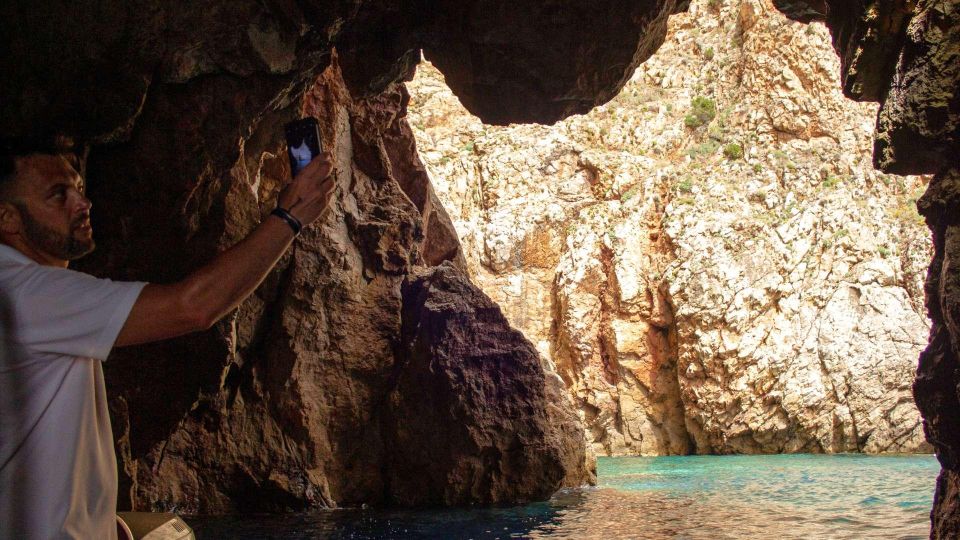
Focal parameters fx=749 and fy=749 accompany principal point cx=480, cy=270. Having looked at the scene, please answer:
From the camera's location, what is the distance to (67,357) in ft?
5.87

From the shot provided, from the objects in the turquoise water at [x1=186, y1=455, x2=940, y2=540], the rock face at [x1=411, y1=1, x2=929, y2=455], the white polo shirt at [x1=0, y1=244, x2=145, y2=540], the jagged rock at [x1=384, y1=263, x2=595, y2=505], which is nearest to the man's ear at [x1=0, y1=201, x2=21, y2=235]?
the white polo shirt at [x1=0, y1=244, x2=145, y2=540]

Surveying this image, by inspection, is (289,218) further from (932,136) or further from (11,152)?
(932,136)

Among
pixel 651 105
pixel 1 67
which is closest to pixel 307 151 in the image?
pixel 1 67

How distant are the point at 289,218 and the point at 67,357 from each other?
2.24ft

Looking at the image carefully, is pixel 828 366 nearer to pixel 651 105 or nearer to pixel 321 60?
pixel 651 105

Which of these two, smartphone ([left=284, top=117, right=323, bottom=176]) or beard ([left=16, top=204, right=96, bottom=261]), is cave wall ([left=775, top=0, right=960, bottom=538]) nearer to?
smartphone ([left=284, top=117, right=323, bottom=176])

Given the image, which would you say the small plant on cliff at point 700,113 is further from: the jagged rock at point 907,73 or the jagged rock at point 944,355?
the jagged rock at point 944,355

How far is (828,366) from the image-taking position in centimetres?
2733

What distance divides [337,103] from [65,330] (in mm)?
10951

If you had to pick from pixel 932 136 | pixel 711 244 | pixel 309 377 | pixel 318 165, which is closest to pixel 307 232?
pixel 309 377

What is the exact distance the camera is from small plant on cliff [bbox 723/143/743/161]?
112 feet

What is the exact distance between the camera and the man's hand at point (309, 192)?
2.22 meters

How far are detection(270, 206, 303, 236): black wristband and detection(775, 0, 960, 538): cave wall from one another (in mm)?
4494

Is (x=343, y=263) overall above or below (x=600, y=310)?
below
